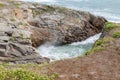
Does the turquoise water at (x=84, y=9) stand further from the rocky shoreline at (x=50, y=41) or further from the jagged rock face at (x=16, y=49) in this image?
the jagged rock face at (x=16, y=49)

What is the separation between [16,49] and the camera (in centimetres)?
2392

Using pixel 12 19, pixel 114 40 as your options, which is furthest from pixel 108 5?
pixel 114 40

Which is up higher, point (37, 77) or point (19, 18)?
point (37, 77)

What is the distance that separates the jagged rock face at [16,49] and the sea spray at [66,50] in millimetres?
2590

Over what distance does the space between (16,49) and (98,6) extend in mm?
29027

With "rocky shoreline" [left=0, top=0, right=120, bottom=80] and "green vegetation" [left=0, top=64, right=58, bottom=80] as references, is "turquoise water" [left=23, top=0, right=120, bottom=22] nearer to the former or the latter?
"rocky shoreline" [left=0, top=0, right=120, bottom=80]

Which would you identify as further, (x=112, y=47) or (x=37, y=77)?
(x=112, y=47)

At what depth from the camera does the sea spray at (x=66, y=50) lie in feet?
93.1

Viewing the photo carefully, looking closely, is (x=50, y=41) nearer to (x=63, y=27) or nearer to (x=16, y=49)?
(x=63, y=27)

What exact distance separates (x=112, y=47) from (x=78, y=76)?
13.9ft

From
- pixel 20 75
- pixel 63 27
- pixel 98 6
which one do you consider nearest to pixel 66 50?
pixel 63 27

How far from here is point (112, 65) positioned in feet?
47.4

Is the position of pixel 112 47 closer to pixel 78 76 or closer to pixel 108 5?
pixel 78 76

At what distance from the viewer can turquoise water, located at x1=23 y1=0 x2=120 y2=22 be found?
46806 millimetres
